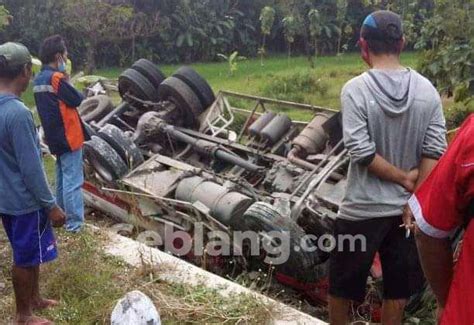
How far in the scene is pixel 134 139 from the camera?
7133mm

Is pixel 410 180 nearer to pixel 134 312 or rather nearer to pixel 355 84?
pixel 355 84

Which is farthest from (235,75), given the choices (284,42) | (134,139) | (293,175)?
(293,175)

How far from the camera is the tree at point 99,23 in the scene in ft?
57.3

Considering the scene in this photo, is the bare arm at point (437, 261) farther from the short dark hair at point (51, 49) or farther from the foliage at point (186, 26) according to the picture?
the foliage at point (186, 26)

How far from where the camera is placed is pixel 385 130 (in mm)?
3346

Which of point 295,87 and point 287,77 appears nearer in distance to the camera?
point 295,87

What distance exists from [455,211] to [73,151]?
425cm

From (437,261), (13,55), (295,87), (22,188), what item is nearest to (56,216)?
(22,188)

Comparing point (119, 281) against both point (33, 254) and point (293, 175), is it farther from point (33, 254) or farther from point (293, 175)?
point (293, 175)

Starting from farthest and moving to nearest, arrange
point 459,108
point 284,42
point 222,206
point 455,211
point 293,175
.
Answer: point 284,42
point 459,108
point 293,175
point 222,206
point 455,211

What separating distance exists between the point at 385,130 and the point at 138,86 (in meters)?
4.79

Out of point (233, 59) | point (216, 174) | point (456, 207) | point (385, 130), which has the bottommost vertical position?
point (233, 59)

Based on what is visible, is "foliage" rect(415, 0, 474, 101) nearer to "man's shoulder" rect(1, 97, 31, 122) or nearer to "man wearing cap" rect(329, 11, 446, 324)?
"man wearing cap" rect(329, 11, 446, 324)

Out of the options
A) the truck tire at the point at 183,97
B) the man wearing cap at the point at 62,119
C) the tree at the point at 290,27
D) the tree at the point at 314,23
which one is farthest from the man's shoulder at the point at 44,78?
the tree at the point at 314,23
